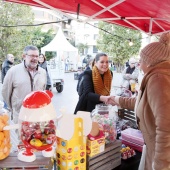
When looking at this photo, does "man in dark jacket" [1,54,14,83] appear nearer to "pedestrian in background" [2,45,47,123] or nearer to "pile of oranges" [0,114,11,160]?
"pedestrian in background" [2,45,47,123]

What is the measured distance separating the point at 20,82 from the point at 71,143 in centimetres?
170

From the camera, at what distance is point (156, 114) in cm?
97

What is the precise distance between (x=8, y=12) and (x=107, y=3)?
8996 mm

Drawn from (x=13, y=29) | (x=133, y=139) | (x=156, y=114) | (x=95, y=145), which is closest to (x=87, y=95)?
(x=133, y=139)

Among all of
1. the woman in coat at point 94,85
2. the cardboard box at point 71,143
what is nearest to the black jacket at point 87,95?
the woman in coat at point 94,85

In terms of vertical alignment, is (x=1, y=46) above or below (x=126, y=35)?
below

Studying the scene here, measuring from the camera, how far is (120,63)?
13.3m

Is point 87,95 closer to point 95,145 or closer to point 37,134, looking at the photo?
point 95,145

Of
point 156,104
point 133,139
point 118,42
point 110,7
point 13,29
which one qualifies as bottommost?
point 133,139

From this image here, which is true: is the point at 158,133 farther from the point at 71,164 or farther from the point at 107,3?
the point at 107,3

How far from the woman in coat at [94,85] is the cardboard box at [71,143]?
1.01m

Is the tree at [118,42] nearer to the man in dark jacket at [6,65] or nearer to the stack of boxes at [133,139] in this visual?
the man in dark jacket at [6,65]

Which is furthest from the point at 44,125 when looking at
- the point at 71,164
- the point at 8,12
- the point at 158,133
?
the point at 8,12

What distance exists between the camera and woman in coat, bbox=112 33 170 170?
3.13ft
